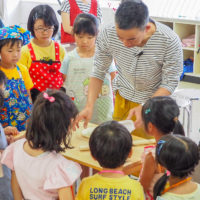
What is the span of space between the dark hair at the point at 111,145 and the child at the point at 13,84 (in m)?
1.29

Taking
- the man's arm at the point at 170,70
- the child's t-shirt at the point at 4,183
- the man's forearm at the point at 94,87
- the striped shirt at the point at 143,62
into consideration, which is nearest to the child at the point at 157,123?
the man's arm at the point at 170,70

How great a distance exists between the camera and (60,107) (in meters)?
1.96

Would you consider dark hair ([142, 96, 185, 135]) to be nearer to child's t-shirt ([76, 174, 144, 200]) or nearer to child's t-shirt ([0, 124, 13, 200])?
child's t-shirt ([76, 174, 144, 200])

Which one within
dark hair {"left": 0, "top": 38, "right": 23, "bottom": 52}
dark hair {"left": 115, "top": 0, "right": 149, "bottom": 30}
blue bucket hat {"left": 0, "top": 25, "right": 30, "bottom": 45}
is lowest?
dark hair {"left": 0, "top": 38, "right": 23, "bottom": 52}

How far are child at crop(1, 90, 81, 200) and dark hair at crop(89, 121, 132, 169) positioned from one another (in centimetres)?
19

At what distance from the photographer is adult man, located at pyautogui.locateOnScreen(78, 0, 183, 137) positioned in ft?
7.34

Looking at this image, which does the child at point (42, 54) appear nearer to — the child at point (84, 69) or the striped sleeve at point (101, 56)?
the child at point (84, 69)

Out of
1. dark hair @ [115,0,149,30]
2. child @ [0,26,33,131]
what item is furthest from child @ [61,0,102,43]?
dark hair @ [115,0,149,30]

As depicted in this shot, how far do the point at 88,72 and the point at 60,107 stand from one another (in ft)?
4.38

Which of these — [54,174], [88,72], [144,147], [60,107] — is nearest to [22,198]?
[54,174]

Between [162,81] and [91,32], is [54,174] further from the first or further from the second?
[91,32]

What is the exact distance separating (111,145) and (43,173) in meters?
0.38

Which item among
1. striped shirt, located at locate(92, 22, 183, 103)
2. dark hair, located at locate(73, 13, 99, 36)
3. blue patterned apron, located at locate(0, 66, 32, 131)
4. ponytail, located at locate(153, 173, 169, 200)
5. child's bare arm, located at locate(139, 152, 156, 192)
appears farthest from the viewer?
dark hair, located at locate(73, 13, 99, 36)

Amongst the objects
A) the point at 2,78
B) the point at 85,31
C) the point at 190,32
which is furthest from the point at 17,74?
the point at 190,32
